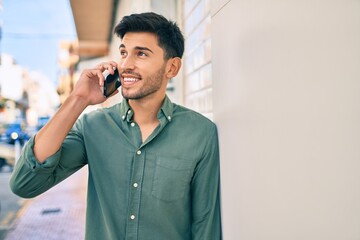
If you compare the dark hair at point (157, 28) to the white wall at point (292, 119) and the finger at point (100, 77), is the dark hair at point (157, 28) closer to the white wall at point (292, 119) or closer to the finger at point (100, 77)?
the finger at point (100, 77)

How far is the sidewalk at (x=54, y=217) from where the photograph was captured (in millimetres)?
4191

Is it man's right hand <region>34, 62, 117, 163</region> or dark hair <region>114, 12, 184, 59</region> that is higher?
dark hair <region>114, 12, 184, 59</region>

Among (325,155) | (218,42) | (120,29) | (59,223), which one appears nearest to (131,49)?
(120,29)

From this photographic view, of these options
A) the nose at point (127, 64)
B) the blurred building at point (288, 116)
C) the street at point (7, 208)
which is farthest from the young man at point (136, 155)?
the street at point (7, 208)

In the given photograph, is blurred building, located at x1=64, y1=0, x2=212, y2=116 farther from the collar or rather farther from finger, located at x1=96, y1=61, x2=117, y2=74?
finger, located at x1=96, y1=61, x2=117, y2=74

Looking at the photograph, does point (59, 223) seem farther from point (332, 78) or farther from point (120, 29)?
point (332, 78)

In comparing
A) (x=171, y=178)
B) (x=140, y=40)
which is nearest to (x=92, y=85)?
(x=140, y=40)

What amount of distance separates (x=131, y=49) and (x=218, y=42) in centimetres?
43

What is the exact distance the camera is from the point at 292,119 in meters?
0.79

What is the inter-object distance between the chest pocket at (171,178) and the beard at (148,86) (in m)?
0.32

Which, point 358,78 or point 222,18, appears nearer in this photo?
point 358,78

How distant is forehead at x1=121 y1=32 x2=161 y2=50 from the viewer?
1527 mm

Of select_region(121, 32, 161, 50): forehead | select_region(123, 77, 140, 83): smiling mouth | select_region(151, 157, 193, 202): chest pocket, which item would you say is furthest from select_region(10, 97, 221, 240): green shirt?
select_region(121, 32, 161, 50): forehead

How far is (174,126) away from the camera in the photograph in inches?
59.6
